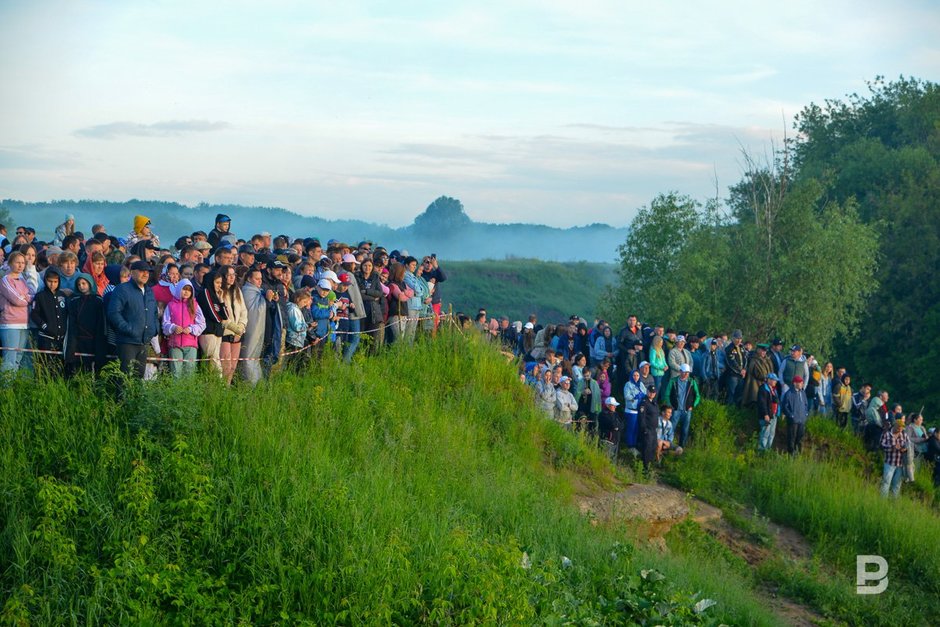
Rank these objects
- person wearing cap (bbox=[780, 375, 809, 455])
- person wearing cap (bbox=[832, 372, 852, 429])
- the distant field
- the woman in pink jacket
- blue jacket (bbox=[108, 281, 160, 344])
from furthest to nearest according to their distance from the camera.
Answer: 1. the distant field
2. person wearing cap (bbox=[832, 372, 852, 429])
3. person wearing cap (bbox=[780, 375, 809, 455])
4. the woman in pink jacket
5. blue jacket (bbox=[108, 281, 160, 344])

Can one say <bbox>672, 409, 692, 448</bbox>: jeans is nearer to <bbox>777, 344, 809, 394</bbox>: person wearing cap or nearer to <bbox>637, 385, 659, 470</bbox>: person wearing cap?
<bbox>637, 385, 659, 470</bbox>: person wearing cap

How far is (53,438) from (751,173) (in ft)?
91.7

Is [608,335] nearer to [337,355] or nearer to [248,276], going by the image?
[337,355]

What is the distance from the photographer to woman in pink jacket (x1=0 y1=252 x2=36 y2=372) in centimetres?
1180

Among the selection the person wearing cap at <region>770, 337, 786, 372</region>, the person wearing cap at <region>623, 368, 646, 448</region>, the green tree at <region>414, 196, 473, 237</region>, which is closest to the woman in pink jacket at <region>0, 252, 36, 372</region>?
the person wearing cap at <region>623, 368, 646, 448</region>

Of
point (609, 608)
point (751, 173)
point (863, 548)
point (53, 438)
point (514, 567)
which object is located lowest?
point (863, 548)

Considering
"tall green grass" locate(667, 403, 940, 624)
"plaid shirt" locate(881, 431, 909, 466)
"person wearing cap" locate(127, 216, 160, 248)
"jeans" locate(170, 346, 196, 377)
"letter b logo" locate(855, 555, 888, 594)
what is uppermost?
"person wearing cap" locate(127, 216, 160, 248)

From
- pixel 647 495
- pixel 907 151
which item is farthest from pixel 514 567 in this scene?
pixel 907 151

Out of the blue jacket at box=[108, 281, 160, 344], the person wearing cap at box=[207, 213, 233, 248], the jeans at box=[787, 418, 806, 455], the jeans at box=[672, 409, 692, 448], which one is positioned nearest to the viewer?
the blue jacket at box=[108, 281, 160, 344]

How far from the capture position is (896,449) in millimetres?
19891

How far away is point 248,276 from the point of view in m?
13.3

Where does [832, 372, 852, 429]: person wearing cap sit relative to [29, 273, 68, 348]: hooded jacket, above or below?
below

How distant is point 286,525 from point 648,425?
969cm

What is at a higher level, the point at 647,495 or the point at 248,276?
the point at 248,276
